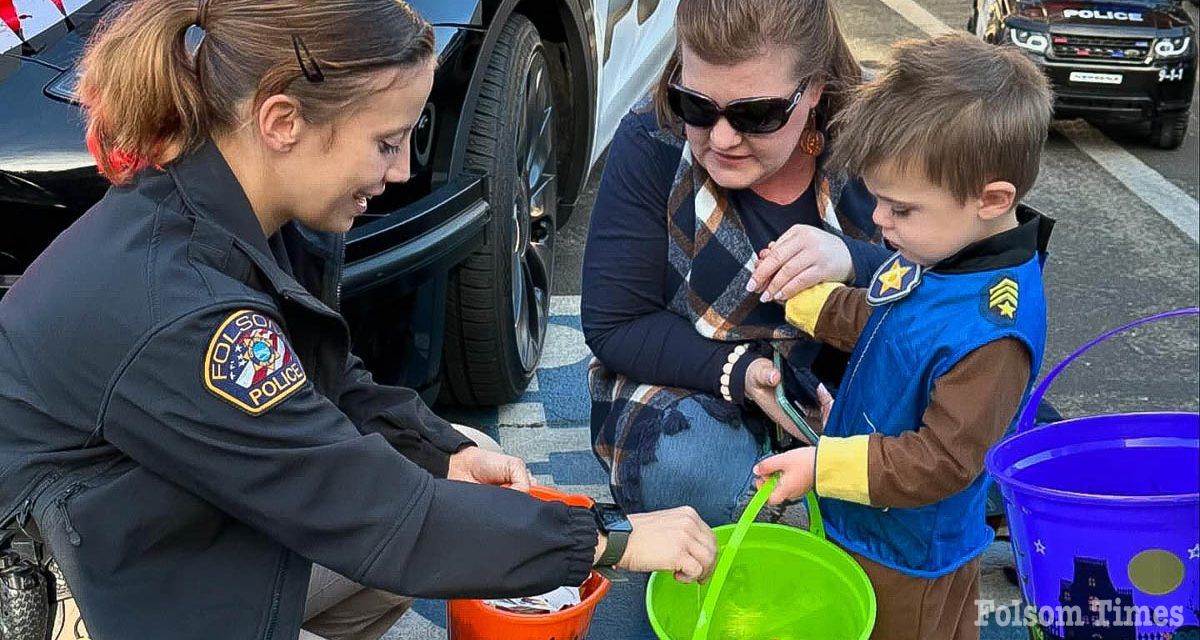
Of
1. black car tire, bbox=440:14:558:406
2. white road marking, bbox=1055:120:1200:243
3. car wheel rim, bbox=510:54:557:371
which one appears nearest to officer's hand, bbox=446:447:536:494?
black car tire, bbox=440:14:558:406

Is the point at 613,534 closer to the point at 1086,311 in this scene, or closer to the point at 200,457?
the point at 200,457

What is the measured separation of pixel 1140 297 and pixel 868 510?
2.94m

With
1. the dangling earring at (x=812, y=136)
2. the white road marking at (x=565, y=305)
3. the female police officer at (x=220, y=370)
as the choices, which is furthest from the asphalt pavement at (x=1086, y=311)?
the female police officer at (x=220, y=370)

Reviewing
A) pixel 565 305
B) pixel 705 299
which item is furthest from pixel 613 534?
pixel 565 305

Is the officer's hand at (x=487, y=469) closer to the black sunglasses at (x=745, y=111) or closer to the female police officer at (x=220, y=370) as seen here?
the female police officer at (x=220, y=370)

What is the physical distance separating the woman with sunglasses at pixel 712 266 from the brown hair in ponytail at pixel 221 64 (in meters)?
0.85

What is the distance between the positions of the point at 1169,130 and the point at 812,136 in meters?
4.76

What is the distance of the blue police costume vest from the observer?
6.93ft

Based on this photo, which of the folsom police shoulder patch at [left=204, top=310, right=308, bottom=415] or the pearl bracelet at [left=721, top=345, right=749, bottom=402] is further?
the pearl bracelet at [left=721, top=345, right=749, bottom=402]

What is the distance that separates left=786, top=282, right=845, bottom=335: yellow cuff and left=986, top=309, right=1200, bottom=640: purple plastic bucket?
26.1 inches

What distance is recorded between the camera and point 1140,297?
484 centimetres

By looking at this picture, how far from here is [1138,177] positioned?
6230 millimetres

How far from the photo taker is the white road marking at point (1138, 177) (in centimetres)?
571

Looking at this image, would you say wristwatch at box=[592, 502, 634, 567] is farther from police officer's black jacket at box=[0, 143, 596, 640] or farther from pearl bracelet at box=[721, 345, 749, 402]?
pearl bracelet at box=[721, 345, 749, 402]
